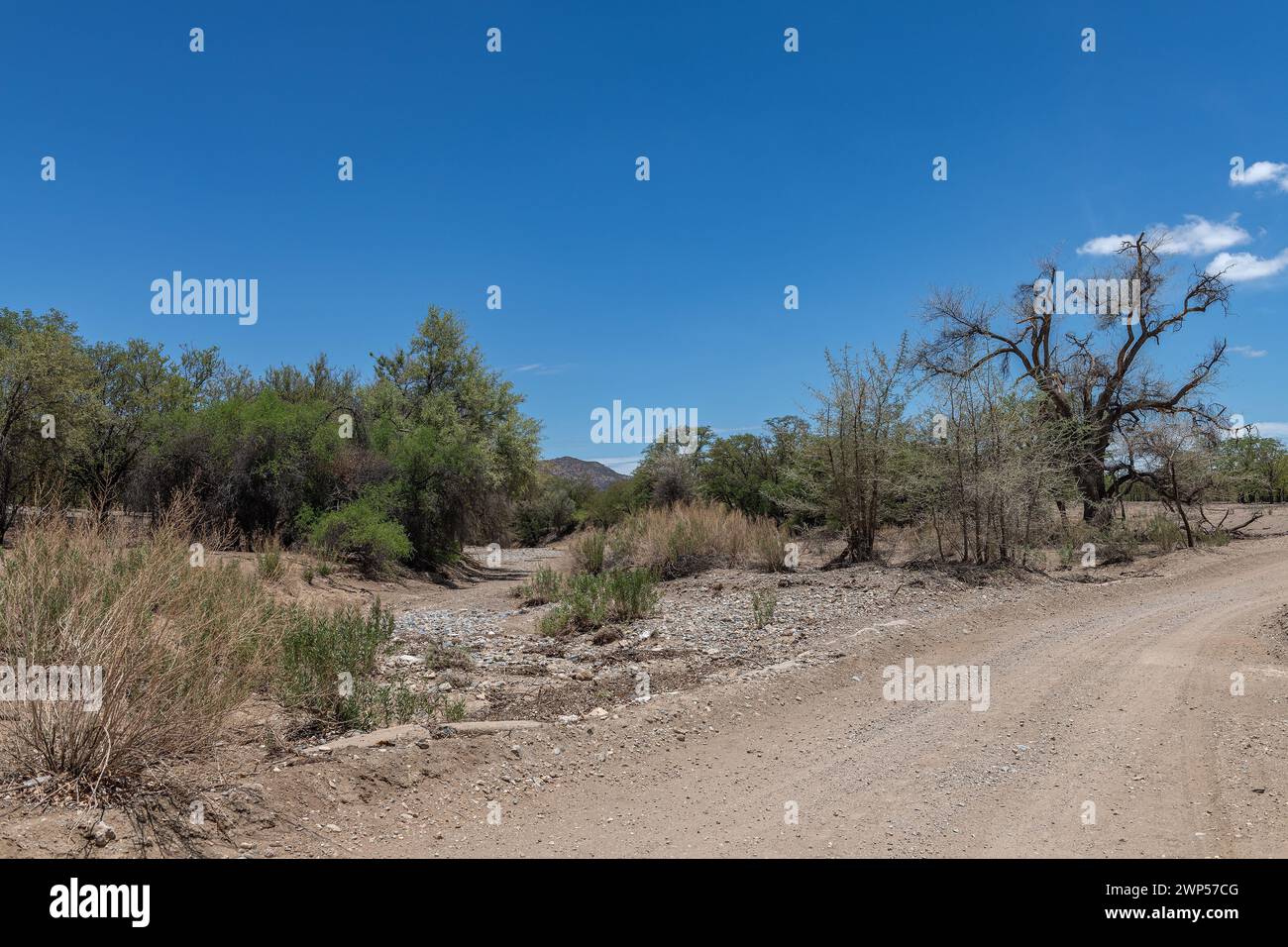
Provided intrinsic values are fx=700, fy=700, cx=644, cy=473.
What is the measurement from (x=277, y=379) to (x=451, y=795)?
118 ft

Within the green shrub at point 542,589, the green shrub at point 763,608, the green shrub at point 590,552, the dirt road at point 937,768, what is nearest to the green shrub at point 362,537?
the green shrub at point 590,552

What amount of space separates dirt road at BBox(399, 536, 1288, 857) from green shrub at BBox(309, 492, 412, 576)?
47.4ft

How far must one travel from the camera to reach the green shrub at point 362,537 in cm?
1881

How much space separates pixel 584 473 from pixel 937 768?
2584 inches

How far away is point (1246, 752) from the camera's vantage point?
506 centimetres

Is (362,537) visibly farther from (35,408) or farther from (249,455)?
(35,408)

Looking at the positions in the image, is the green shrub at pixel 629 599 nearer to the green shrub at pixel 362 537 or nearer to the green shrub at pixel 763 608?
the green shrub at pixel 763 608

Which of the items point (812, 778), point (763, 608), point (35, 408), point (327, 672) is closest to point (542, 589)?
point (763, 608)

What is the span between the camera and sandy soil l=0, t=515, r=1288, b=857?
3857mm

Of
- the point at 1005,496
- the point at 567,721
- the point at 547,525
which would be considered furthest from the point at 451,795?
the point at 547,525

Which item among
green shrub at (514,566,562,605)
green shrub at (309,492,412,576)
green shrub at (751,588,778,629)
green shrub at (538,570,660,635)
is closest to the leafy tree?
green shrub at (309,492,412,576)

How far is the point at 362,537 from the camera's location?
18.9m

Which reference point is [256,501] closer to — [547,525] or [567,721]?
[567,721]

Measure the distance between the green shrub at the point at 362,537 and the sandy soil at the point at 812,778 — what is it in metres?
14.1
